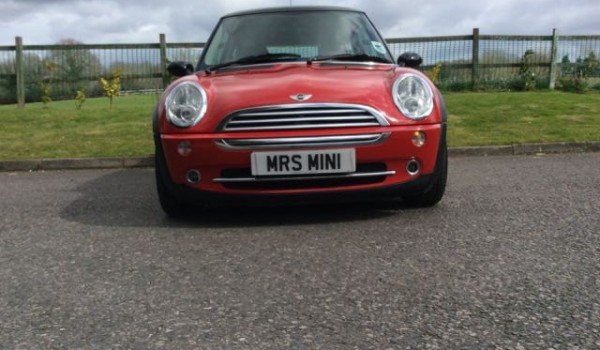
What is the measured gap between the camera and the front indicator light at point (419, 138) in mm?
3512

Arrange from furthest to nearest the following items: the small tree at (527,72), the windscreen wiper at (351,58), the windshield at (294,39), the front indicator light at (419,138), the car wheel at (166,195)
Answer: the small tree at (527,72) → the windshield at (294,39) → the windscreen wiper at (351,58) → the car wheel at (166,195) → the front indicator light at (419,138)

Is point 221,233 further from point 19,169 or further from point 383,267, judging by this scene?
point 19,169

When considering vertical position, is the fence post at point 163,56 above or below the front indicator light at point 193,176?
above

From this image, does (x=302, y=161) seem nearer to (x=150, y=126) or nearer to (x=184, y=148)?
(x=184, y=148)

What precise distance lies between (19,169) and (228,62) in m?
4.21

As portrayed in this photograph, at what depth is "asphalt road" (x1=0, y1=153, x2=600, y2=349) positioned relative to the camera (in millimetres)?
2021

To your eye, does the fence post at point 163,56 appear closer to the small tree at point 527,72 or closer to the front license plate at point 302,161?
the small tree at point 527,72

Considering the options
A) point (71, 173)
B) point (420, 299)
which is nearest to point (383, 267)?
point (420, 299)

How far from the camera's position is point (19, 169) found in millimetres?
7332

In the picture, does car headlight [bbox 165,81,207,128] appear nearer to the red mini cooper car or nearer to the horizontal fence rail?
the red mini cooper car

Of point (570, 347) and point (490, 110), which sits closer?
point (570, 347)

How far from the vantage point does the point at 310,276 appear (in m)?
2.62

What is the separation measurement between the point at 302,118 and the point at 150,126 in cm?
661

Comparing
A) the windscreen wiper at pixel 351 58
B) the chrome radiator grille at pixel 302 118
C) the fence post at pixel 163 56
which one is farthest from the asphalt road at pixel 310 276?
the fence post at pixel 163 56
